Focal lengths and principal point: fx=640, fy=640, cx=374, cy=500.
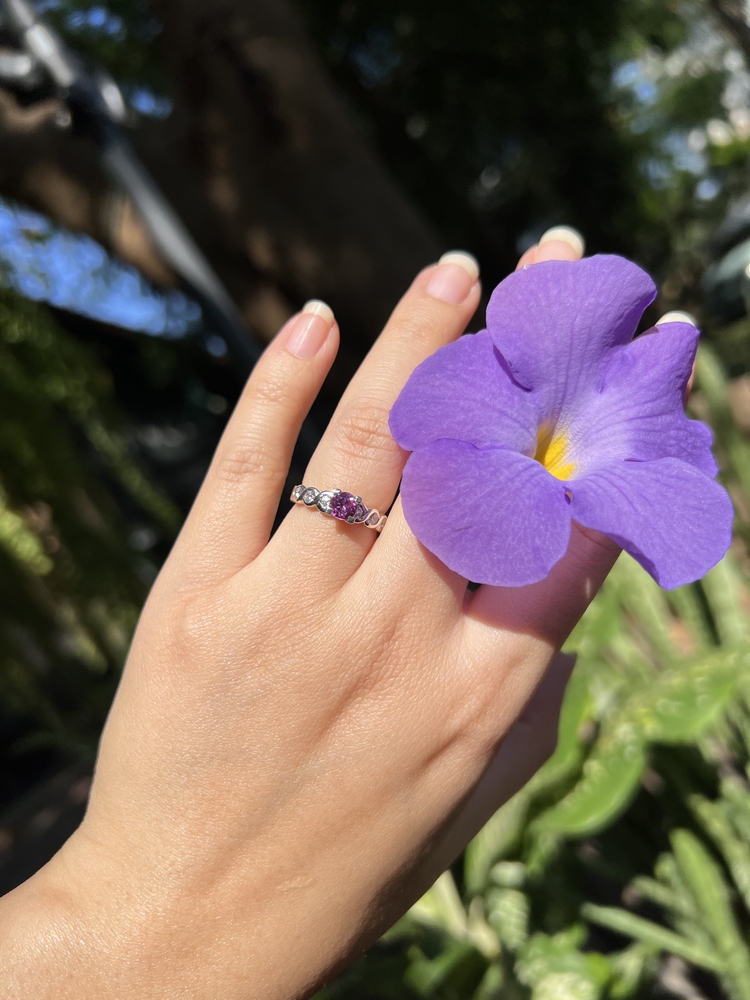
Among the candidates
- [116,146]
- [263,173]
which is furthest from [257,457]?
[263,173]

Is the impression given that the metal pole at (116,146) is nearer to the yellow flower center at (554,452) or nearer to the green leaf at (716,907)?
the yellow flower center at (554,452)

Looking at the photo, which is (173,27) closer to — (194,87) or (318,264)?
(194,87)

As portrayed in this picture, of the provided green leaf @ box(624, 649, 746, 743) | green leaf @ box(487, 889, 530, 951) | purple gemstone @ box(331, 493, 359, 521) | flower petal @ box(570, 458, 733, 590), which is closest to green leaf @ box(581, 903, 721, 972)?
green leaf @ box(487, 889, 530, 951)

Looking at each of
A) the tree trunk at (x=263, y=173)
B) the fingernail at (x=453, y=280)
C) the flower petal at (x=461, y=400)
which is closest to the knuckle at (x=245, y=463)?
the flower petal at (x=461, y=400)

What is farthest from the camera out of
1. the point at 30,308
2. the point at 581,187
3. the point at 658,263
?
the point at 658,263

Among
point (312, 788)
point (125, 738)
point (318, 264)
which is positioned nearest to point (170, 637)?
point (125, 738)

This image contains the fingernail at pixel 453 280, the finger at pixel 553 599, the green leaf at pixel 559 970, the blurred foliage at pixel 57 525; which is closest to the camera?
the finger at pixel 553 599

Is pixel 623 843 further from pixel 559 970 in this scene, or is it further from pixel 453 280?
pixel 453 280
